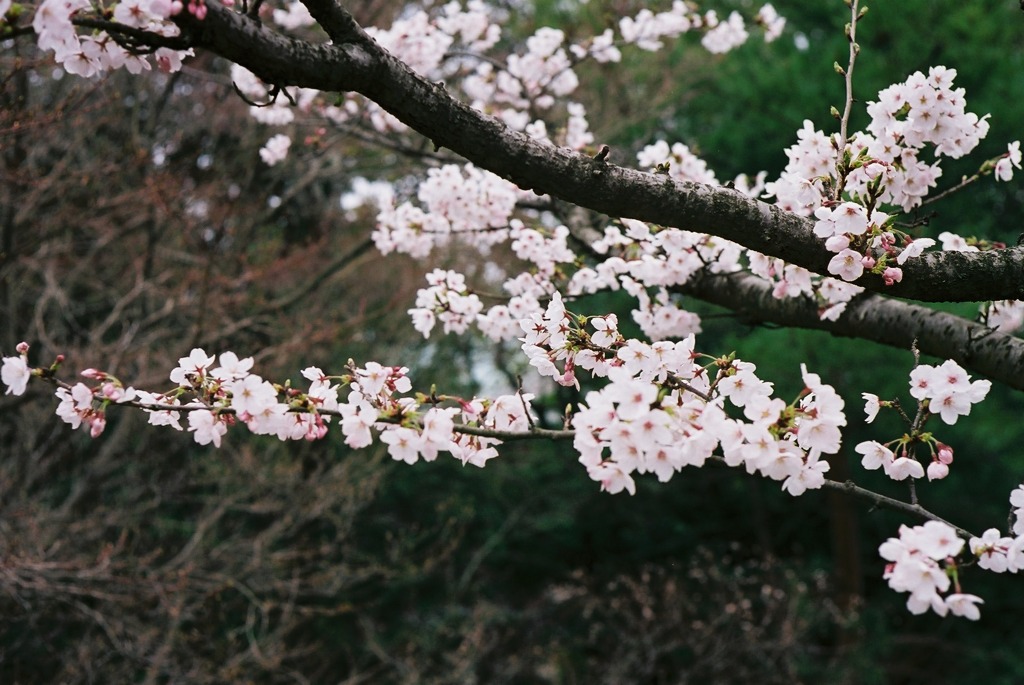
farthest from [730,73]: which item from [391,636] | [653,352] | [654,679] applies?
[653,352]

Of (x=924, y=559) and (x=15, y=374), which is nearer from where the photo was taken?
(x=924, y=559)

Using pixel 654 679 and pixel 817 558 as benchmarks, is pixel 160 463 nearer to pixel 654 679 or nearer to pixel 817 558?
pixel 654 679

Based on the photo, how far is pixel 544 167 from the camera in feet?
4.91

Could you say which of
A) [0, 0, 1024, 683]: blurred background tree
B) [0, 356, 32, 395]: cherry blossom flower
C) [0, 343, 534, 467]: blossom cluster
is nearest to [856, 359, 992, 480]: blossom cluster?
[0, 343, 534, 467]: blossom cluster

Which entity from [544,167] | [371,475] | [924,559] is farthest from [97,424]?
[371,475]

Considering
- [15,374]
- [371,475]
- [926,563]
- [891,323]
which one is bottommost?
[926,563]

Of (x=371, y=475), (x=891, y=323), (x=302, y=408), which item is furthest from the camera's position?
(x=371, y=475)

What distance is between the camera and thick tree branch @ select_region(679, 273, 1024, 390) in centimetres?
204

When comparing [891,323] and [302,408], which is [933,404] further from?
[302,408]

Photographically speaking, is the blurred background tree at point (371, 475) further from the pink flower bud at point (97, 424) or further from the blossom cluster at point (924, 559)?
the blossom cluster at point (924, 559)

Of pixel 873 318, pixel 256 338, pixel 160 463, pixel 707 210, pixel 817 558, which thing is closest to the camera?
pixel 707 210

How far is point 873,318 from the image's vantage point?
2.34 meters

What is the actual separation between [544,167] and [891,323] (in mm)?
1265

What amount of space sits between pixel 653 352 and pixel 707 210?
0.31 m
